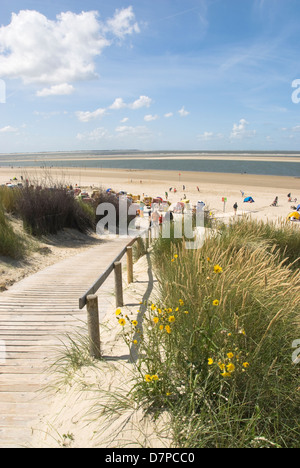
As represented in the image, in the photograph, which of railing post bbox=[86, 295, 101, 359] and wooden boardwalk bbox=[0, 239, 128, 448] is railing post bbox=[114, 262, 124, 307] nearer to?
wooden boardwalk bbox=[0, 239, 128, 448]

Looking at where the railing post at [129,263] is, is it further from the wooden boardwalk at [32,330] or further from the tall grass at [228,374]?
the tall grass at [228,374]

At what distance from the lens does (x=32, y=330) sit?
349cm

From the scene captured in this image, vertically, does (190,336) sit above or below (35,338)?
above

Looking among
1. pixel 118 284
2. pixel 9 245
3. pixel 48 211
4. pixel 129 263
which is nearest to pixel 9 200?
pixel 48 211

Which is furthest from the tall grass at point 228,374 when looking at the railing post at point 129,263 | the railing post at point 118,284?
the railing post at point 129,263

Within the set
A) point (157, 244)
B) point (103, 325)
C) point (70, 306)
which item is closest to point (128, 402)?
point (103, 325)

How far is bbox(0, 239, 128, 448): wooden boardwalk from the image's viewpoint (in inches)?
90.3

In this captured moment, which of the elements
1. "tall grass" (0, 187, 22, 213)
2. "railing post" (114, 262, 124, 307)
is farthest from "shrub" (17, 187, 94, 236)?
"railing post" (114, 262, 124, 307)

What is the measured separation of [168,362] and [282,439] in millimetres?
749

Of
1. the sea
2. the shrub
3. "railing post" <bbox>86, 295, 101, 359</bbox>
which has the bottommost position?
"railing post" <bbox>86, 295, 101, 359</bbox>

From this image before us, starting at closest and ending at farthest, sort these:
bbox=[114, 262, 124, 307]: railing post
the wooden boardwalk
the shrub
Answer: the wooden boardwalk, bbox=[114, 262, 124, 307]: railing post, the shrub

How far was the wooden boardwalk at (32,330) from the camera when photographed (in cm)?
229

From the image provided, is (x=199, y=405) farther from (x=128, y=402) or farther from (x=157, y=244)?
(x=157, y=244)
